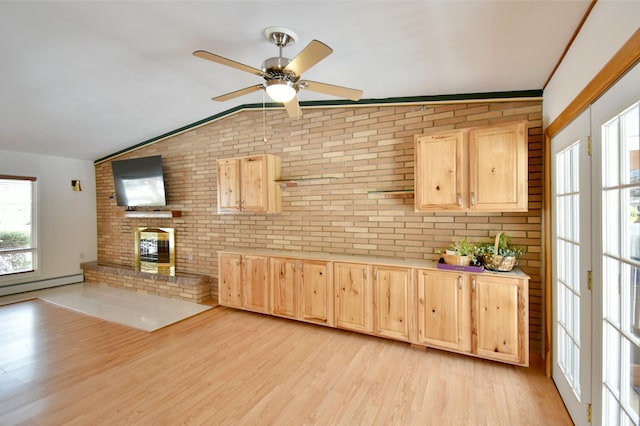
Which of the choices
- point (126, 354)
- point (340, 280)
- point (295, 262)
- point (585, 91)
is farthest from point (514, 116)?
point (126, 354)

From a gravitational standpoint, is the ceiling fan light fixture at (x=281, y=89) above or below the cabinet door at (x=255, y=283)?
above

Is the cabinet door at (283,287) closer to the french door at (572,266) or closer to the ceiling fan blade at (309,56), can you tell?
the ceiling fan blade at (309,56)

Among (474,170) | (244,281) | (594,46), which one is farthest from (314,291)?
(594,46)

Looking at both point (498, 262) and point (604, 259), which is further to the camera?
point (498, 262)

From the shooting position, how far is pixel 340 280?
335 centimetres

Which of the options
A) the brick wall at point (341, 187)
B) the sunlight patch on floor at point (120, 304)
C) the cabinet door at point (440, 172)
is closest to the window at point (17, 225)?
the sunlight patch on floor at point (120, 304)

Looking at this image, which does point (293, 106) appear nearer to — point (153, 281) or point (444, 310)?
point (444, 310)

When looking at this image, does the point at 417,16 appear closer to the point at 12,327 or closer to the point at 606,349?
the point at 606,349

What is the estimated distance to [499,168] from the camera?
2.66 metres

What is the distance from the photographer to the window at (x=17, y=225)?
519 cm

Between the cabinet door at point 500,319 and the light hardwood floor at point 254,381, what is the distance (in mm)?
175

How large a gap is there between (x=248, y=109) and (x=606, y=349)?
14.9 feet

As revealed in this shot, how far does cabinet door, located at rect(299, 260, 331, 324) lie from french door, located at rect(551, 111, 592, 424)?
211 cm

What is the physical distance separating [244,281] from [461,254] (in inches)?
107
